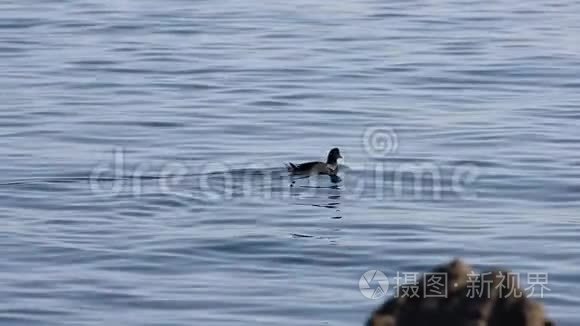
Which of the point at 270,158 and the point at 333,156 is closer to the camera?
the point at 333,156

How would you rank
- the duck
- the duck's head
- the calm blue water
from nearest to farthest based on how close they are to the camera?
the calm blue water
the duck
the duck's head

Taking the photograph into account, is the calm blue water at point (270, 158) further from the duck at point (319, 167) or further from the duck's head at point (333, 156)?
the duck's head at point (333, 156)

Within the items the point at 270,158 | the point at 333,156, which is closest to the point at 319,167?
the point at 333,156

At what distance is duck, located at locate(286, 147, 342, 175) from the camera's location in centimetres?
1754

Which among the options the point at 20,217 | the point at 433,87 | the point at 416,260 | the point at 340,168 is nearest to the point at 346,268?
the point at 416,260

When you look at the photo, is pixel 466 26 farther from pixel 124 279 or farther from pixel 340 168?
pixel 124 279

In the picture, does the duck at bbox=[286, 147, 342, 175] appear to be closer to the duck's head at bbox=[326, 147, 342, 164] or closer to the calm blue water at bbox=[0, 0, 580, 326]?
the duck's head at bbox=[326, 147, 342, 164]

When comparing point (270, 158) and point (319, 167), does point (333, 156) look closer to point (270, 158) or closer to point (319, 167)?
point (319, 167)

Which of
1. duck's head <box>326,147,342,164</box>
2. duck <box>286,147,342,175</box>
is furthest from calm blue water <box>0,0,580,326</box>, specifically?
duck's head <box>326,147,342,164</box>

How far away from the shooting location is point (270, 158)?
1900cm

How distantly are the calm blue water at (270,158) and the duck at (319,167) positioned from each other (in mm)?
149

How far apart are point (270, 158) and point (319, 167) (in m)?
1.49

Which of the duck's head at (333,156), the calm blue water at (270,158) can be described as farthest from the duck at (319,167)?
the calm blue water at (270,158)

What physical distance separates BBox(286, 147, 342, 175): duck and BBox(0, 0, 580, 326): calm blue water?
15cm
